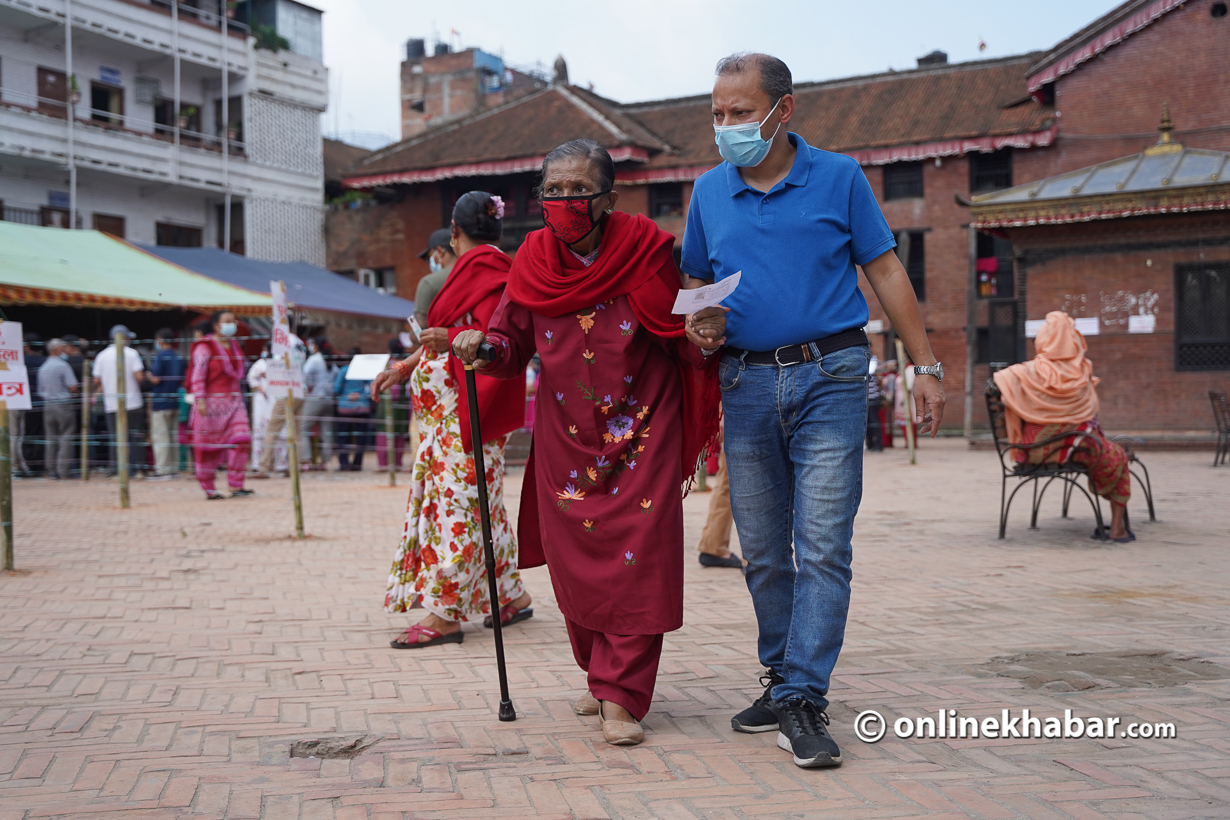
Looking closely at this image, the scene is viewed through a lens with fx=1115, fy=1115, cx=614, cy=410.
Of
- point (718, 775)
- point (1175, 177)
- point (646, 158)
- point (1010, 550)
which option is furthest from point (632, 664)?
point (646, 158)

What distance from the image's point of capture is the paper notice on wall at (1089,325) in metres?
18.5

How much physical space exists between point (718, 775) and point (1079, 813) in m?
0.94

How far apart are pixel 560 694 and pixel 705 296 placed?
5.53ft

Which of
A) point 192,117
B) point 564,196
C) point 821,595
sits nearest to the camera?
point 821,595

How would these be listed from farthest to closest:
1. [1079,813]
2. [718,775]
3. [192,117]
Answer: [192,117] → [718,775] → [1079,813]

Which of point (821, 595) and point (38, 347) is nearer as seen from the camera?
point (821, 595)

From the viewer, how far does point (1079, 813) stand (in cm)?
277

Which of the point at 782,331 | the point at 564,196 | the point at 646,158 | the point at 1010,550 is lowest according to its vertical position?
the point at 1010,550

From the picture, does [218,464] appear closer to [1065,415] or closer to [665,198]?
[1065,415]

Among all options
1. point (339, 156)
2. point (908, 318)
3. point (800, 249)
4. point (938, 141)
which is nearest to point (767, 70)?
point (800, 249)

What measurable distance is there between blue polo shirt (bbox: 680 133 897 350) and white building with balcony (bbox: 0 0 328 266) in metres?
26.2

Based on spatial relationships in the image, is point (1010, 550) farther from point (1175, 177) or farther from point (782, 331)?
point (1175, 177)

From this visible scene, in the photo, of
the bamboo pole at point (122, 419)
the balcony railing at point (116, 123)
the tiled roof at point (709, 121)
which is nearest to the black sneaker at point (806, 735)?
the bamboo pole at point (122, 419)

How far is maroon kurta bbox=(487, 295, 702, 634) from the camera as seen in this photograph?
11.7 feet
